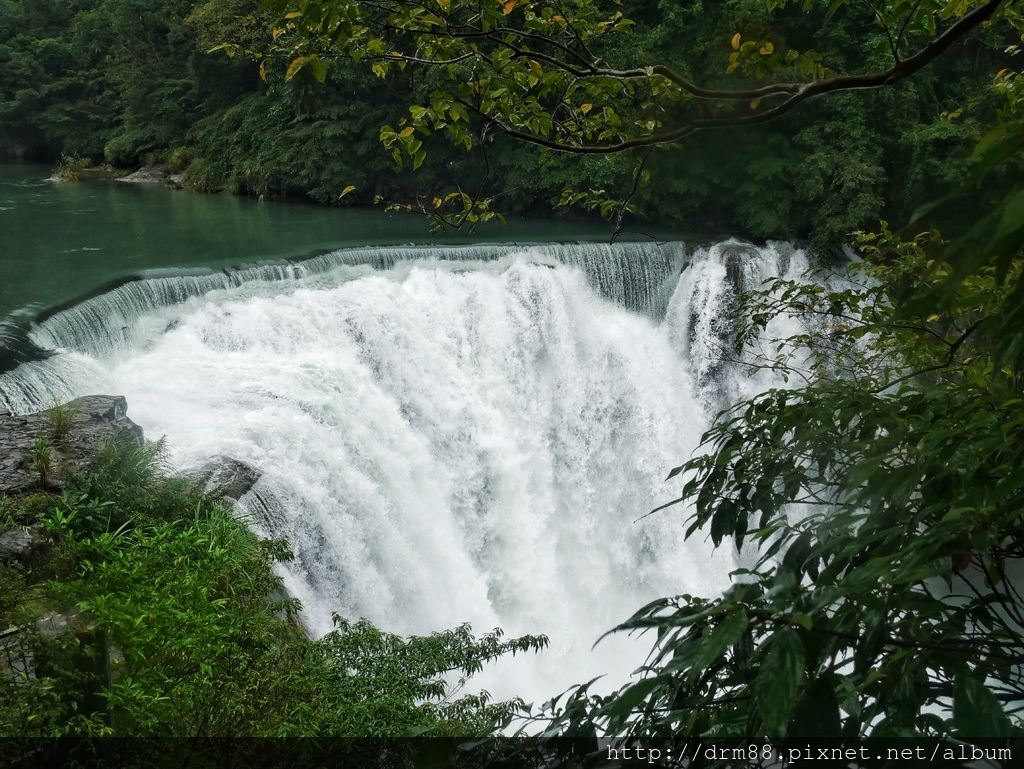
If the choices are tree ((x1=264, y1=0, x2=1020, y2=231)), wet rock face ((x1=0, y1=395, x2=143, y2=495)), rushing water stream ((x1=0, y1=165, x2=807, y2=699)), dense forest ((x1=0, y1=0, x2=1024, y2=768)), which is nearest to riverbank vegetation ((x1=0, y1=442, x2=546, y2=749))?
dense forest ((x1=0, y1=0, x2=1024, y2=768))

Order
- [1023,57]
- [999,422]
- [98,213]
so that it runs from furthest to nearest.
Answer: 1. [98,213]
2. [1023,57]
3. [999,422]

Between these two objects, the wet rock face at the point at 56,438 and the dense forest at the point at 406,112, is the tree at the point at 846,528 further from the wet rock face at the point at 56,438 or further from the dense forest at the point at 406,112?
the dense forest at the point at 406,112

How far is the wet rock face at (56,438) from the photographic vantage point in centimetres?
575

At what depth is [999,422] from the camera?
126cm

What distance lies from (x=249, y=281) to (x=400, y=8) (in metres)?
8.34

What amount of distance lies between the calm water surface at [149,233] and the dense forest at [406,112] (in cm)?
113

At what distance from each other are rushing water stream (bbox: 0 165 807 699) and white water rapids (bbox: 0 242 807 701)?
0.08 ft

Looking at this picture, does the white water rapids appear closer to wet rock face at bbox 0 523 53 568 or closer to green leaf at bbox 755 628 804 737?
wet rock face at bbox 0 523 53 568

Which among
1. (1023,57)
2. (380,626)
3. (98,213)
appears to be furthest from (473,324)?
(1023,57)

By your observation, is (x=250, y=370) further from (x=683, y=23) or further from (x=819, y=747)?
(x=683, y=23)

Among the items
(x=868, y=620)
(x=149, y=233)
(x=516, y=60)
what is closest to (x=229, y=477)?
(x=516, y=60)

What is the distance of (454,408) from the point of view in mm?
9844

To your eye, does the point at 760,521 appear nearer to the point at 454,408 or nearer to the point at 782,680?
the point at 782,680

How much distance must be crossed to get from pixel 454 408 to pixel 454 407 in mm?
14
